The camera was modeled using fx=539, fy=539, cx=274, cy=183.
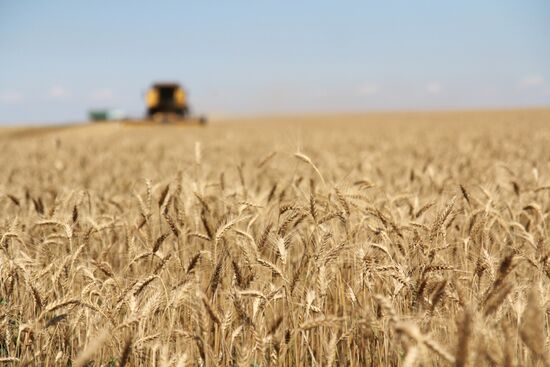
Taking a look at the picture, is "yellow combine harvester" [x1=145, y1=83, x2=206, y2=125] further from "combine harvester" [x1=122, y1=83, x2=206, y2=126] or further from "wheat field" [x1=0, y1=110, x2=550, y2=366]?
"wheat field" [x1=0, y1=110, x2=550, y2=366]

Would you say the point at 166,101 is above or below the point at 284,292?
above

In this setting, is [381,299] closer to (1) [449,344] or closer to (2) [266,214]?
(1) [449,344]

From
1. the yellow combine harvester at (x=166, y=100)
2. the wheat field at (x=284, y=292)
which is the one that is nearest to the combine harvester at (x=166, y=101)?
the yellow combine harvester at (x=166, y=100)

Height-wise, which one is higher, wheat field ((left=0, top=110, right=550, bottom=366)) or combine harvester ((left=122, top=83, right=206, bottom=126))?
combine harvester ((left=122, top=83, right=206, bottom=126))

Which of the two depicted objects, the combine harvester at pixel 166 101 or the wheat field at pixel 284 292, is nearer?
the wheat field at pixel 284 292

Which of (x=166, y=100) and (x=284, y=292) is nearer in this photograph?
(x=284, y=292)

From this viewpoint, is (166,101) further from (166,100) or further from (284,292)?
(284,292)

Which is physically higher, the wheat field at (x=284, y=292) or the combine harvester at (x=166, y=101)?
the combine harvester at (x=166, y=101)

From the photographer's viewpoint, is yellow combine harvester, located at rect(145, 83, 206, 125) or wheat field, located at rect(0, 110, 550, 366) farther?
yellow combine harvester, located at rect(145, 83, 206, 125)

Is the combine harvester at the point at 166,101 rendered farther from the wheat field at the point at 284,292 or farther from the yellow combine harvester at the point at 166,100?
the wheat field at the point at 284,292

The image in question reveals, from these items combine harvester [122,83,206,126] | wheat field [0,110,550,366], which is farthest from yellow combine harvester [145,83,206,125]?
wheat field [0,110,550,366]

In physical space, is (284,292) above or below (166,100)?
below

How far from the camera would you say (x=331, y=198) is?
2.94m

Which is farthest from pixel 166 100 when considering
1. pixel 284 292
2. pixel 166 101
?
pixel 284 292
